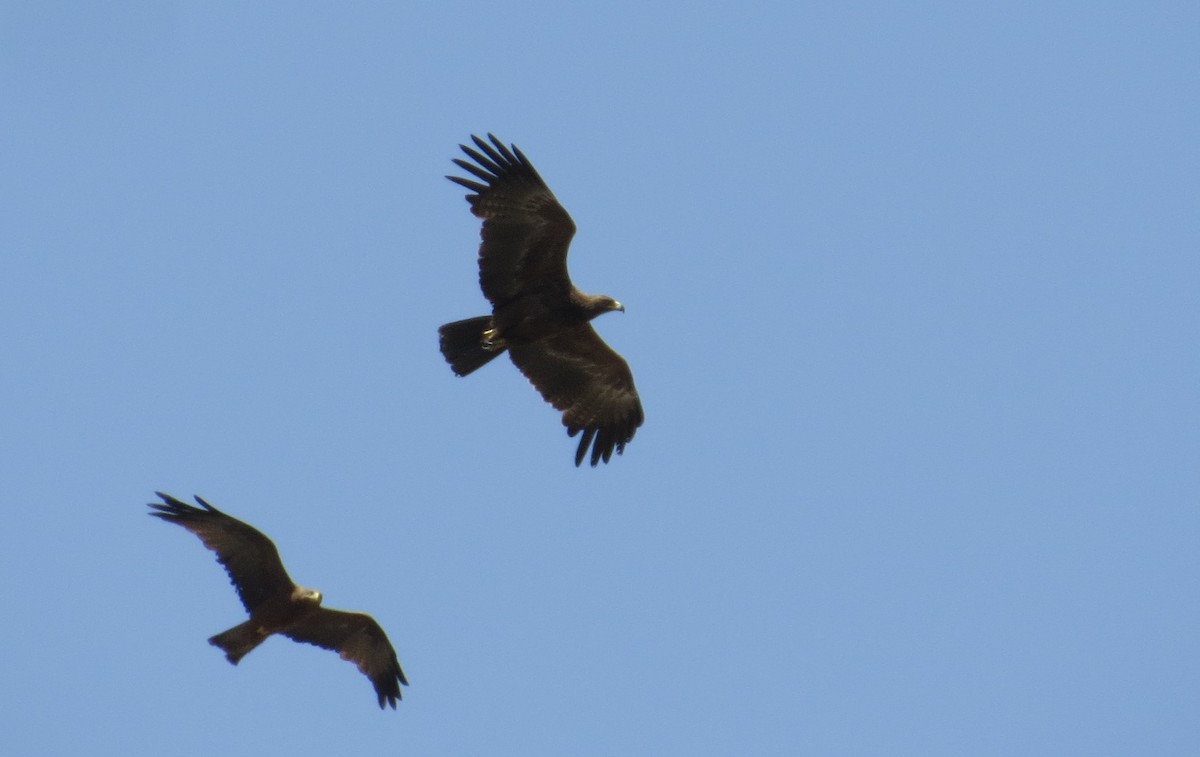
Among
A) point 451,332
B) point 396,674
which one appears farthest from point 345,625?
point 451,332

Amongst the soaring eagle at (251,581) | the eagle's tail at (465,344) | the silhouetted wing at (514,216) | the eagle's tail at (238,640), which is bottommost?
the eagle's tail at (238,640)

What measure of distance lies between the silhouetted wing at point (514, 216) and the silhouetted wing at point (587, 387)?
1114 mm

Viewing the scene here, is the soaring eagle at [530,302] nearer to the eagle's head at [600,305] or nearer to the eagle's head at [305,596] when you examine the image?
the eagle's head at [600,305]

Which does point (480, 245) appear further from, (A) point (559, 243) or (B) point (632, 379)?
(B) point (632, 379)

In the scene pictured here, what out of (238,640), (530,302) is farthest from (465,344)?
(238,640)

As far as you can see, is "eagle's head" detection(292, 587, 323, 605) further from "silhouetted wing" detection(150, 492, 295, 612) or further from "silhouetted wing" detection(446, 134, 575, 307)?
"silhouetted wing" detection(446, 134, 575, 307)

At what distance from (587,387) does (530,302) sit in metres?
1.37

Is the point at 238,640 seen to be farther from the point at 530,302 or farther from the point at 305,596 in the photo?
the point at 530,302

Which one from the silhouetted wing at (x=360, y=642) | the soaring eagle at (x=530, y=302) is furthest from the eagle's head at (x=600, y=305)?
the silhouetted wing at (x=360, y=642)

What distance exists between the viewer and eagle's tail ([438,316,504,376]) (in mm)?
14070

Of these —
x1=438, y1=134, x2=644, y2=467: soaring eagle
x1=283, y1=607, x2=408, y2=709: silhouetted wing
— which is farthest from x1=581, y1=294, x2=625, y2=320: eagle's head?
x1=283, y1=607, x2=408, y2=709: silhouetted wing

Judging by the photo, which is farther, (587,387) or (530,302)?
(587,387)

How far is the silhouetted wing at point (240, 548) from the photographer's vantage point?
13.1 meters

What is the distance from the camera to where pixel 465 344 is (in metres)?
14.1
